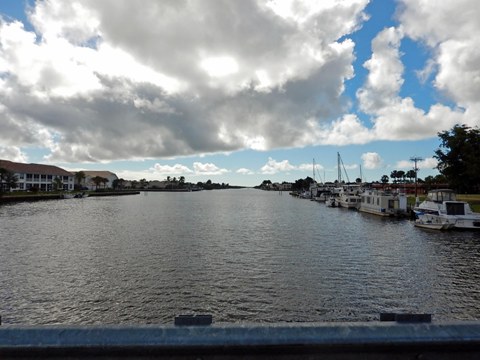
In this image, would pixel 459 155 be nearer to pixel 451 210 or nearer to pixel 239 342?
pixel 451 210

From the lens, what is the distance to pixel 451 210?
49438 millimetres

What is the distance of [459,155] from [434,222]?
1221 inches

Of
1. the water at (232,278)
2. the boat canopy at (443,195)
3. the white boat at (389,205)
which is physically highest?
the boat canopy at (443,195)

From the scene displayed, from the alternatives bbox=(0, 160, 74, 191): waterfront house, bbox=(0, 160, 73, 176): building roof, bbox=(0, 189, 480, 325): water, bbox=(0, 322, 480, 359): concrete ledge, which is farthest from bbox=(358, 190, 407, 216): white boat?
bbox=(0, 160, 73, 176): building roof

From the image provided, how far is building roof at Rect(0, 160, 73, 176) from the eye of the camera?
16060 cm

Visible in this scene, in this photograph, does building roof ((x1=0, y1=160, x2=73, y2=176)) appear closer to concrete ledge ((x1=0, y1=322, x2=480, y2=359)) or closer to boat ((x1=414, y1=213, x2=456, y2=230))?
boat ((x1=414, y1=213, x2=456, y2=230))

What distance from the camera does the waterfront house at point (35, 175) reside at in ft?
539

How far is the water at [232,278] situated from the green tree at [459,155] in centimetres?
4045

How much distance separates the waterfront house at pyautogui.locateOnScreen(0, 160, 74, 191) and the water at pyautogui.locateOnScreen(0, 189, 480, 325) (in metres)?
152

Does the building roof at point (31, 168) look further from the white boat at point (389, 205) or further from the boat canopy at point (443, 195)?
the boat canopy at point (443, 195)

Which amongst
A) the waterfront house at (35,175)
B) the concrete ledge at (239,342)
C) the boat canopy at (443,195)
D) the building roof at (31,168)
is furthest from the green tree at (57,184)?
the concrete ledge at (239,342)

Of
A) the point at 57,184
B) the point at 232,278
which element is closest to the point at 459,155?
the point at 232,278

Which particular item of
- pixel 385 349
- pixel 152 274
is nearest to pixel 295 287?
pixel 152 274

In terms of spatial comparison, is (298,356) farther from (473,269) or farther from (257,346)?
(473,269)
